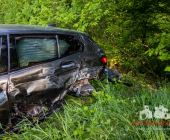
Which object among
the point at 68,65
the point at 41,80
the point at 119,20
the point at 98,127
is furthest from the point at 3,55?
the point at 119,20

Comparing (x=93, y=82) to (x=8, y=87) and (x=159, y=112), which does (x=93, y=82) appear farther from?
(x=8, y=87)

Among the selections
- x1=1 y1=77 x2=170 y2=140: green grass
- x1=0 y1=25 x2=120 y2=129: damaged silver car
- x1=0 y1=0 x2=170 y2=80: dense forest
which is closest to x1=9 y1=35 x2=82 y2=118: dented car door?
x1=0 y1=25 x2=120 y2=129: damaged silver car

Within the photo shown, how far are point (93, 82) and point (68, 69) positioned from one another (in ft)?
3.75

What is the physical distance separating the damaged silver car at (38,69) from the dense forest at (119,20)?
2.84 m

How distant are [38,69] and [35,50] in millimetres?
317

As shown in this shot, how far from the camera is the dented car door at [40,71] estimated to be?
190 cm

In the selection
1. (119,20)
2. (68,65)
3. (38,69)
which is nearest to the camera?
(38,69)

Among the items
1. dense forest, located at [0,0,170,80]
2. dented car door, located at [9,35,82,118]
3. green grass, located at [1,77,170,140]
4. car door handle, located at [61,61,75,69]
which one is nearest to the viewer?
green grass, located at [1,77,170,140]

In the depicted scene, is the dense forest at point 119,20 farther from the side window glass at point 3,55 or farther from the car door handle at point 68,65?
the side window glass at point 3,55

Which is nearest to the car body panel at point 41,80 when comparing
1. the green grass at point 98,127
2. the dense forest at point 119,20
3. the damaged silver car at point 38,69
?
the damaged silver car at point 38,69

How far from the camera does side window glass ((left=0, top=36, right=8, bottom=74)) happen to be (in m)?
1.76

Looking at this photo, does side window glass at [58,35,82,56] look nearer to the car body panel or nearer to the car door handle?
the car body panel

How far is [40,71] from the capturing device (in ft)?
6.85

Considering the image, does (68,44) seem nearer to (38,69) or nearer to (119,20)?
(38,69)
